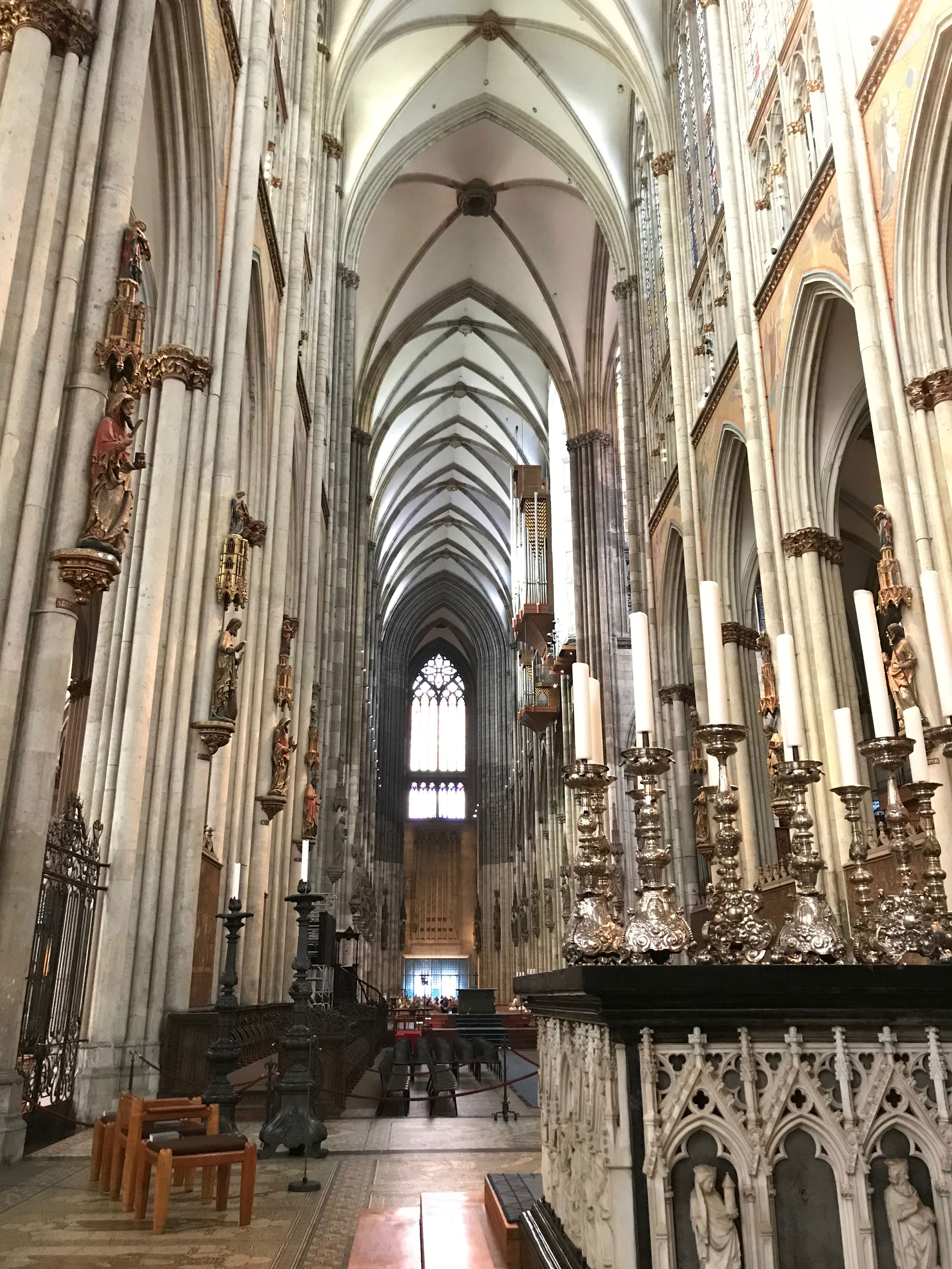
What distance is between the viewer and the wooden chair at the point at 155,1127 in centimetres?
430

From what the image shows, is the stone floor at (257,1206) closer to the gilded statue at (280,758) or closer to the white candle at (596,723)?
the white candle at (596,723)

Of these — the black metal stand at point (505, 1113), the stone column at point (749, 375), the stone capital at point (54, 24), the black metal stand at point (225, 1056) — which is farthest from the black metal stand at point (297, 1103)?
the stone column at point (749, 375)

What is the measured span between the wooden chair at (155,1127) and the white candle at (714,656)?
286cm

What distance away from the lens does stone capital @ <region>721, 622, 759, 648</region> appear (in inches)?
520

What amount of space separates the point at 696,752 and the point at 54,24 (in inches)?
487

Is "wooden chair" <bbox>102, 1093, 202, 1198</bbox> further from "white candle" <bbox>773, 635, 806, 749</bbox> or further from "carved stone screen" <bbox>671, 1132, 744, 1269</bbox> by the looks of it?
"white candle" <bbox>773, 635, 806, 749</bbox>

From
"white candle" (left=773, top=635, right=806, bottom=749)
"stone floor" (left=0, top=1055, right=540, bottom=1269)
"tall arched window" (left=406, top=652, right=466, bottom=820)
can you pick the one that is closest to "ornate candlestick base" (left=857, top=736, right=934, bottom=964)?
"white candle" (left=773, top=635, right=806, bottom=749)

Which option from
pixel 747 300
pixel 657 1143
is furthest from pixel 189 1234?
pixel 747 300

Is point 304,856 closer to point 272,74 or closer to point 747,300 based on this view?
point 747,300

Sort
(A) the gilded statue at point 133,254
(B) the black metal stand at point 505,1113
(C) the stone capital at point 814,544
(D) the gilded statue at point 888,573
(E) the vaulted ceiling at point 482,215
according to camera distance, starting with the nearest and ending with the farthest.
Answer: (A) the gilded statue at point 133,254 → (D) the gilded statue at point 888,573 → (B) the black metal stand at point 505,1113 → (C) the stone capital at point 814,544 → (E) the vaulted ceiling at point 482,215

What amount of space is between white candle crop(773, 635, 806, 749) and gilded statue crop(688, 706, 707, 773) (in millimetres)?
5626

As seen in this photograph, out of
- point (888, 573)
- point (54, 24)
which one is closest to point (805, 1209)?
point (54, 24)

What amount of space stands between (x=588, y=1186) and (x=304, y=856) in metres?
5.26

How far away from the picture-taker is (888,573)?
7773 millimetres
